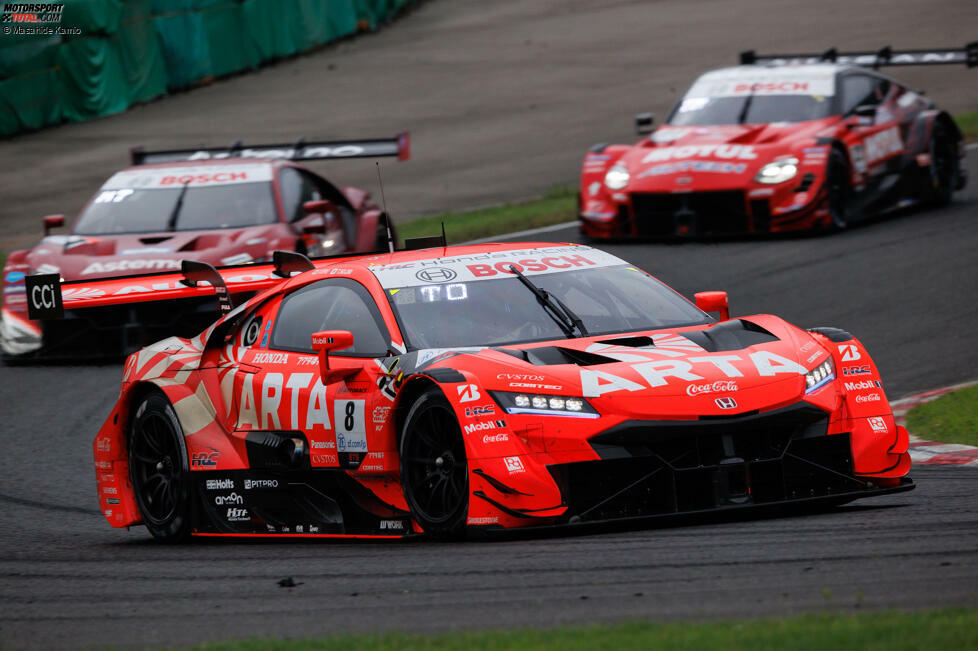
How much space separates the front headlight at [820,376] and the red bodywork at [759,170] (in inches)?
346

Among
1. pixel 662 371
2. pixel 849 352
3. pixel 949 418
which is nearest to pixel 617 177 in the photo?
pixel 949 418

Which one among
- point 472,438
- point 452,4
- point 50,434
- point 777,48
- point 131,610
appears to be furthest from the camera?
point 452,4

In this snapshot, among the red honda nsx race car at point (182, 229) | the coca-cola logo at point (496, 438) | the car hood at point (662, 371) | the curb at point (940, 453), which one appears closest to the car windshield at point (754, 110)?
the red honda nsx race car at point (182, 229)

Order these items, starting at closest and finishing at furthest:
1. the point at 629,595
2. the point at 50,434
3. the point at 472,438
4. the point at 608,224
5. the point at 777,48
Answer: the point at 629,595, the point at 472,438, the point at 50,434, the point at 608,224, the point at 777,48

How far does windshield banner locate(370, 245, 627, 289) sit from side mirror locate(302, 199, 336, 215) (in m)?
6.70

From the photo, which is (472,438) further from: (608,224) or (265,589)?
(608,224)

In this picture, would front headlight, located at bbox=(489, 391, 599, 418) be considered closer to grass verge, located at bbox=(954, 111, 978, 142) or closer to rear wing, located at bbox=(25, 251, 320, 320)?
rear wing, located at bbox=(25, 251, 320, 320)

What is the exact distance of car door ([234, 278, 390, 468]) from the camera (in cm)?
740

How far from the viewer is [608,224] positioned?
16266mm

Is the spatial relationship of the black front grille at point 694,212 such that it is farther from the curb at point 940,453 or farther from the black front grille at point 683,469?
the black front grille at point 683,469

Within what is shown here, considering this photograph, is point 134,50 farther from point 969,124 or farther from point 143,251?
point 143,251

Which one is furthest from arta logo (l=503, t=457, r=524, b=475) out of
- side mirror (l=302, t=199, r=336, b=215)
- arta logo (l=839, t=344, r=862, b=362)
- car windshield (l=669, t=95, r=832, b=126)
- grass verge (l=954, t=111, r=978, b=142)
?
grass verge (l=954, t=111, r=978, b=142)

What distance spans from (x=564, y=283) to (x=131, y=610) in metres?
2.72

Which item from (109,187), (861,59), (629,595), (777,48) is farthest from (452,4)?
(629,595)
